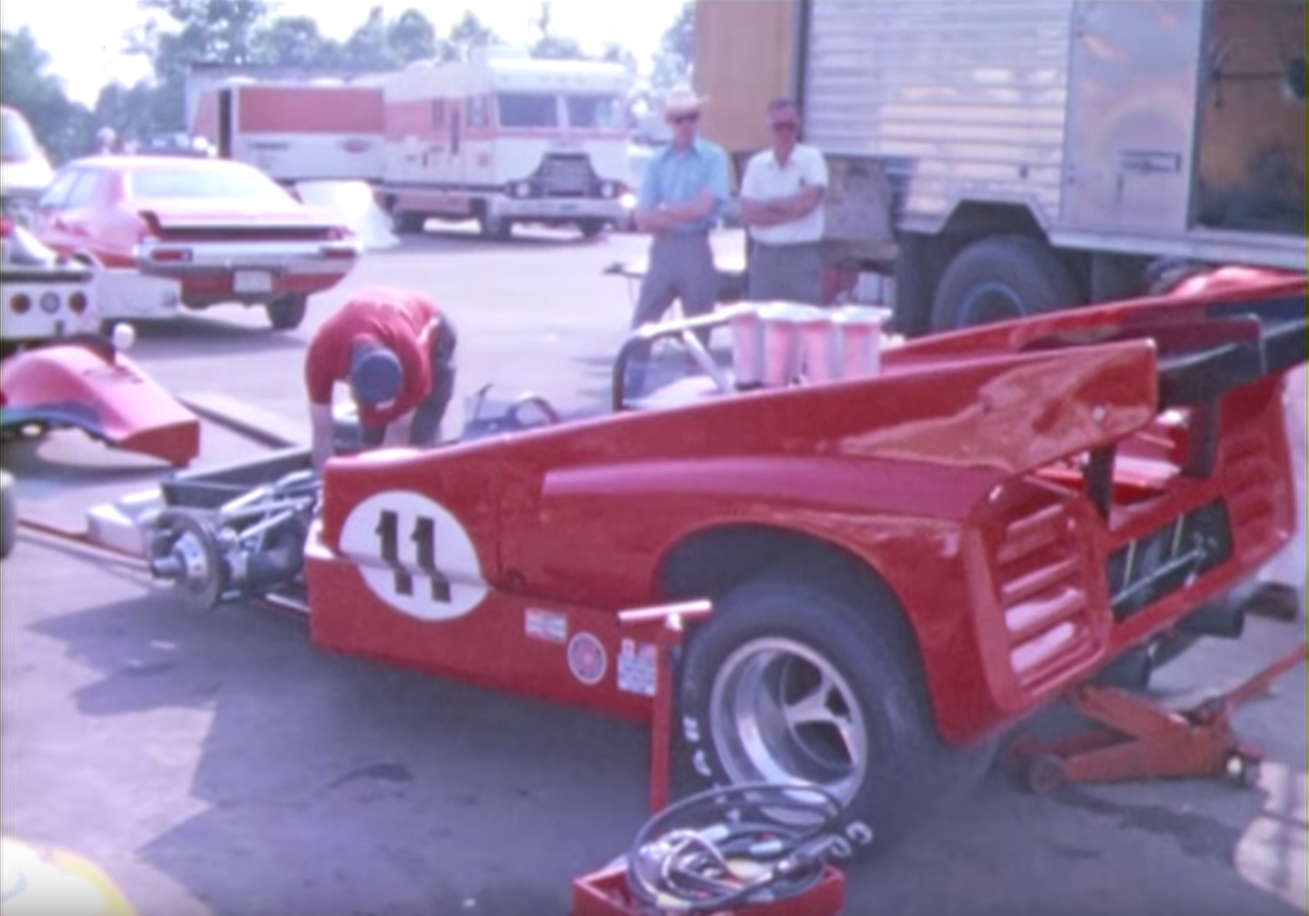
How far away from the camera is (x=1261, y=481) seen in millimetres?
5629

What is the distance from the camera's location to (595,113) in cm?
2831

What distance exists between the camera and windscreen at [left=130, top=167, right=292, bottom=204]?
15.6 metres

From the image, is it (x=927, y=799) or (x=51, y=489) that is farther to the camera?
(x=51, y=489)

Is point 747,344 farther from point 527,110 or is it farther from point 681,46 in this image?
point 527,110

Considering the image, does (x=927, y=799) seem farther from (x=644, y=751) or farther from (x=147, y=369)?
(x=147, y=369)

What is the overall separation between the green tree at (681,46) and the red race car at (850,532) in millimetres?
9161

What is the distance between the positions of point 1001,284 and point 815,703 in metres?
6.88

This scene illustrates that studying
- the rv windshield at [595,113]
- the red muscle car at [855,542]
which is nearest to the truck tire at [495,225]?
the rv windshield at [595,113]

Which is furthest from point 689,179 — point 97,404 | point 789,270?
point 97,404

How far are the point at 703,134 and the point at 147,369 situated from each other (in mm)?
4184

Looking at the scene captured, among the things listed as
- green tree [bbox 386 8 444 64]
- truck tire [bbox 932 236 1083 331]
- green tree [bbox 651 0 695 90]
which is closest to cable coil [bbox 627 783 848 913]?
green tree [bbox 386 8 444 64]

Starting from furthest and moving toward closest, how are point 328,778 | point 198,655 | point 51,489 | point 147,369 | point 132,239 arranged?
point 132,239, point 147,369, point 51,489, point 198,655, point 328,778

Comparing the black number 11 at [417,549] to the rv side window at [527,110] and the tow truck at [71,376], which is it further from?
the rv side window at [527,110]

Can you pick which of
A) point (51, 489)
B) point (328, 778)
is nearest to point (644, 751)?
point (328, 778)
